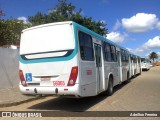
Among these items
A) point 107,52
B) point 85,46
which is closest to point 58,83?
point 85,46

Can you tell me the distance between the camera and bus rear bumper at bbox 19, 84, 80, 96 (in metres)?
8.91

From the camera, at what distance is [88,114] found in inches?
351

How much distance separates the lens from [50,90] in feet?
30.5

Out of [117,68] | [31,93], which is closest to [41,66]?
[31,93]

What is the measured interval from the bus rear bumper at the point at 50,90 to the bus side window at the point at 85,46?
1.23 metres

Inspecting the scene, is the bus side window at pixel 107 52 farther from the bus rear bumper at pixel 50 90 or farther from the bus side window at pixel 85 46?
the bus rear bumper at pixel 50 90

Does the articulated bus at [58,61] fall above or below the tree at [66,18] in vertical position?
below

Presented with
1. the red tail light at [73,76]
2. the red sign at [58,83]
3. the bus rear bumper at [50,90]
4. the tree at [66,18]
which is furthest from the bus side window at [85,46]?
the tree at [66,18]

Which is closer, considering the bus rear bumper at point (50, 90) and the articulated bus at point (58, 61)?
the bus rear bumper at point (50, 90)

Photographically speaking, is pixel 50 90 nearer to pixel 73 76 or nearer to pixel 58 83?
pixel 58 83

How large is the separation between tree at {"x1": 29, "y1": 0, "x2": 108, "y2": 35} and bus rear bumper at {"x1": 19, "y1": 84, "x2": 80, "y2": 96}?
981 inches

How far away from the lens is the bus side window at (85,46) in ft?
31.4

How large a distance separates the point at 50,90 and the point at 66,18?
85.4 feet

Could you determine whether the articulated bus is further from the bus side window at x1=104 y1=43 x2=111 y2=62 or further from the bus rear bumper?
the bus side window at x1=104 y1=43 x2=111 y2=62
